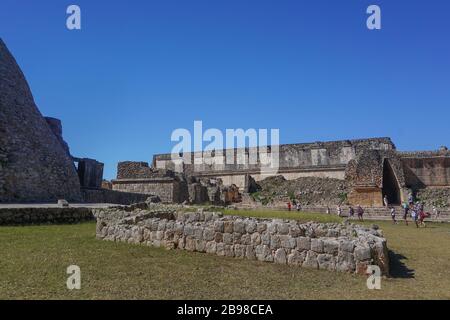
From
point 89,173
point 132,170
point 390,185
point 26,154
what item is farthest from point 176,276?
point 390,185

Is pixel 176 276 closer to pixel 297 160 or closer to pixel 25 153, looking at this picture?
pixel 25 153

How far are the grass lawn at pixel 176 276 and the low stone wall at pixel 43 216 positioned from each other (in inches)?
138

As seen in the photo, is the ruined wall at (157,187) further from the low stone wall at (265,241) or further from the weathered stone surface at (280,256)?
the weathered stone surface at (280,256)

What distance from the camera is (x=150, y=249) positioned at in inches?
272

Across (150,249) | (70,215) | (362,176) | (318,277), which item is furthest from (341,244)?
(362,176)

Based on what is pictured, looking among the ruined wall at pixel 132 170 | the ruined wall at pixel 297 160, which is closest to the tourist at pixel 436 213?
the ruined wall at pixel 297 160

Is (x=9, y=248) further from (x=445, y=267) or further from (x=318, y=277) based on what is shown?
(x=445, y=267)

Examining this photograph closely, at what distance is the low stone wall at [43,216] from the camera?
1016cm

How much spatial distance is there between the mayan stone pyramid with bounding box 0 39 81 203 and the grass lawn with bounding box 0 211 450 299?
→ 9280 millimetres

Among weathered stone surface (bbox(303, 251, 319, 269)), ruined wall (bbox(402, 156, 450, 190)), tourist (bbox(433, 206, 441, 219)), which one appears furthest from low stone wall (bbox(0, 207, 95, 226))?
ruined wall (bbox(402, 156, 450, 190))

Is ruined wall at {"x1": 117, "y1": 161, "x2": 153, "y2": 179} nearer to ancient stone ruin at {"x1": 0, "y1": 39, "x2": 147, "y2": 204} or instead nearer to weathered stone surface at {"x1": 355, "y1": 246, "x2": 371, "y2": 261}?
ancient stone ruin at {"x1": 0, "y1": 39, "x2": 147, "y2": 204}

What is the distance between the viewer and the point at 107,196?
22.2m

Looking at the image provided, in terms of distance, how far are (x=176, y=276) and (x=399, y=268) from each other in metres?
3.89

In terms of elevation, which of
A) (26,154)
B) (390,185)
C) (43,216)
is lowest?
(43,216)
